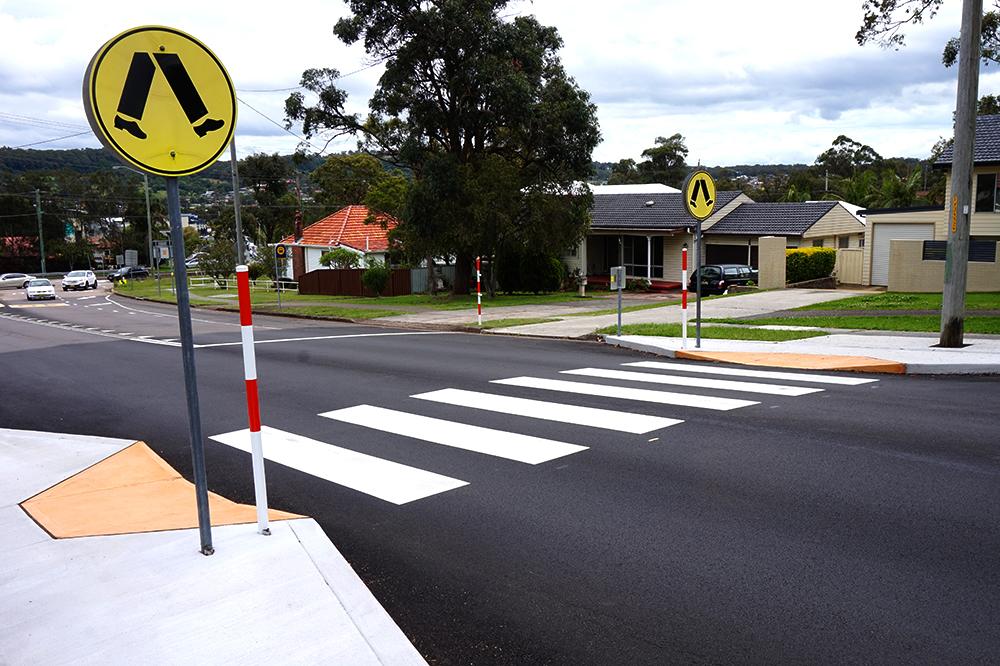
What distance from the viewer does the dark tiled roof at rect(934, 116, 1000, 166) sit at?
23.9 metres

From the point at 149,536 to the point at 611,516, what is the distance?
312 centimetres

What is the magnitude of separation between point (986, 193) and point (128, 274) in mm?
77565

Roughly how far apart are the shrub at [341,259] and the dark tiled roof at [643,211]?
1346 cm

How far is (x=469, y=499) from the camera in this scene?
6.04 metres

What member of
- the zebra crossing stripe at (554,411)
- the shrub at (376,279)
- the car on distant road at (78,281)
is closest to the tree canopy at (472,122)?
the shrub at (376,279)

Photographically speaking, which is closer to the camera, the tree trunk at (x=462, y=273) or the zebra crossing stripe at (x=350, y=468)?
the zebra crossing stripe at (x=350, y=468)

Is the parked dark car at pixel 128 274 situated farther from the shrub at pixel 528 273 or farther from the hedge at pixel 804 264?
the hedge at pixel 804 264

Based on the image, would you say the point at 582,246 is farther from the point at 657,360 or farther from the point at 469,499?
the point at 469,499

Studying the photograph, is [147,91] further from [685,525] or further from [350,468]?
[685,525]

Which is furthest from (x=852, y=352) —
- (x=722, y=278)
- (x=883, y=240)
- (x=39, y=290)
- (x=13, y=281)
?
(x=13, y=281)

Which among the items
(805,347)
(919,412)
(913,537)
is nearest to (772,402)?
(919,412)

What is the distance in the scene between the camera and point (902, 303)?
65.9ft

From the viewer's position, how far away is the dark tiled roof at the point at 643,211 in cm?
4118

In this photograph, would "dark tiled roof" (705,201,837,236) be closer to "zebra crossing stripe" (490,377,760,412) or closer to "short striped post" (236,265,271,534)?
"zebra crossing stripe" (490,377,760,412)
